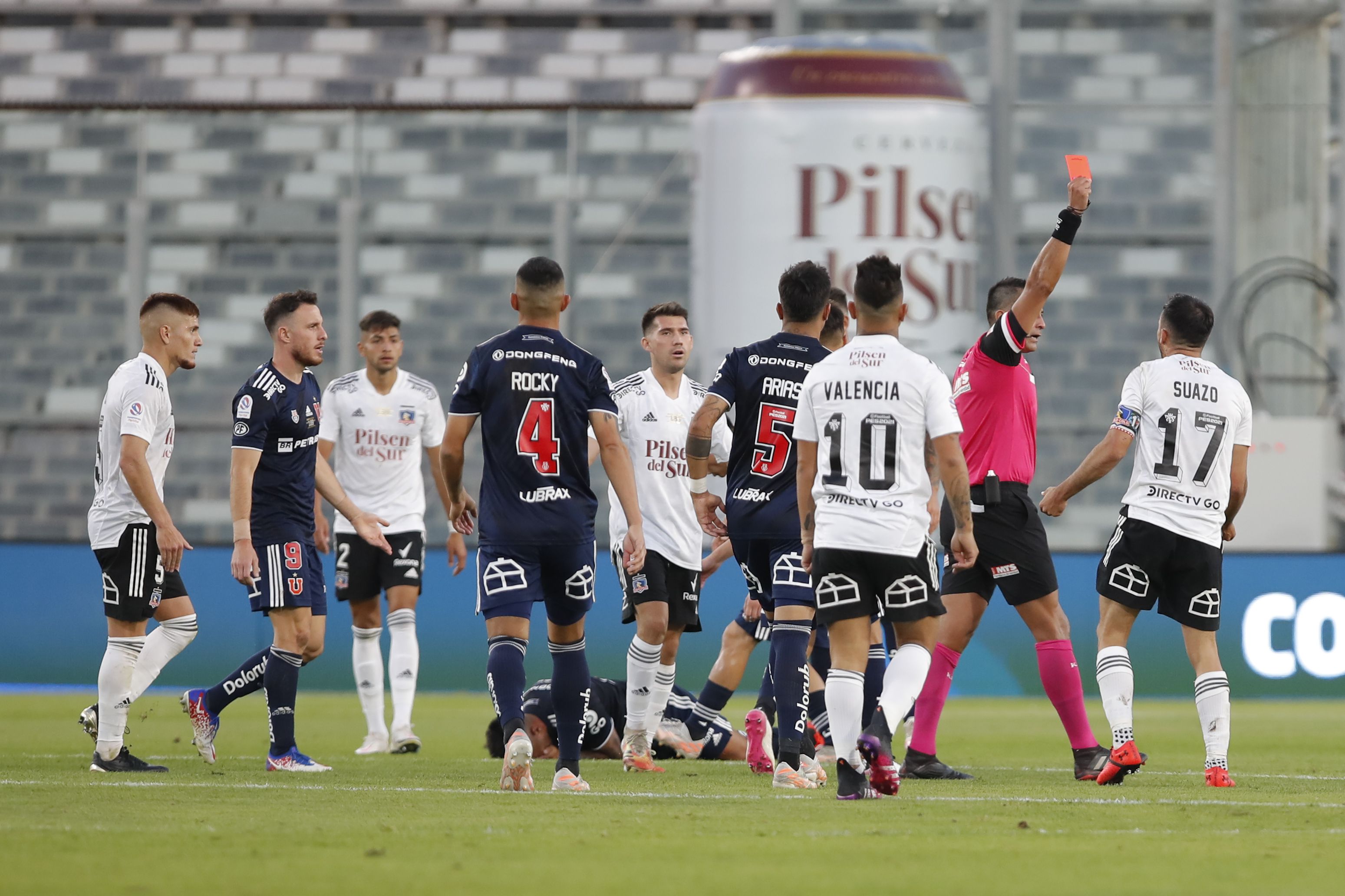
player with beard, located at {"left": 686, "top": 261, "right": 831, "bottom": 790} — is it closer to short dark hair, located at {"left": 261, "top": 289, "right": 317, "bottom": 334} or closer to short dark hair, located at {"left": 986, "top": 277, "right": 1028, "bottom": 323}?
short dark hair, located at {"left": 986, "top": 277, "right": 1028, "bottom": 323}

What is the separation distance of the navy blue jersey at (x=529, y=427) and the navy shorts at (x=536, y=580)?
4 centimetres

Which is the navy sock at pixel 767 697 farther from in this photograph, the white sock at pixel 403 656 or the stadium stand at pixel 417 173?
the stadium stand at pixel 417 173

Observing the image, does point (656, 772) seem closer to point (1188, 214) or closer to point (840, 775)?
point (840, 775)

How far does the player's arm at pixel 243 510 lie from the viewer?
791 cm

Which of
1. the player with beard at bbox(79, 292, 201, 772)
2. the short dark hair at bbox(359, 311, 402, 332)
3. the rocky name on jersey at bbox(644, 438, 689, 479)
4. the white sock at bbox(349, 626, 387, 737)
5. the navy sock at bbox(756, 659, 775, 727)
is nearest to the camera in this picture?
the player with beard at bbox(79, 292, 201, 772)

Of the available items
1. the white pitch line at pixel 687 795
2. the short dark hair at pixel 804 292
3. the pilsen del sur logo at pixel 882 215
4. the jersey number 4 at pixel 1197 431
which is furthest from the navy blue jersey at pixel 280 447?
the pilsen del sur logo at pixel 882 215

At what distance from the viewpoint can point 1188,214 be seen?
18.7 metres

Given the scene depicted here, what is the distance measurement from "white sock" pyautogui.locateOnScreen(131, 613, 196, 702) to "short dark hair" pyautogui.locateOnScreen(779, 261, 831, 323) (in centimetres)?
309

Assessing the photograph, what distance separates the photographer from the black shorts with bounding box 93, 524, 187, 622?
8.09 m

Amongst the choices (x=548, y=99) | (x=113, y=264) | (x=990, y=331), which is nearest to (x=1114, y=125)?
(x=548, y=99)

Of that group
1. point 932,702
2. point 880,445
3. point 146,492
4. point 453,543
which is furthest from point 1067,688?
point 146,492

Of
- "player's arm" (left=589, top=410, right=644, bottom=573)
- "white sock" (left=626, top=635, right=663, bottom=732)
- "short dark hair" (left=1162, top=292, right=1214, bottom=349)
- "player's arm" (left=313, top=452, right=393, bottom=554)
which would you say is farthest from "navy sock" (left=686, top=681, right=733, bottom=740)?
"short dark hair" (left=1162, top=292, right=1214, bottom=349)

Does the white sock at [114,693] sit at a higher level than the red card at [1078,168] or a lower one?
lower

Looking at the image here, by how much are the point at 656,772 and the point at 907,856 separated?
132 inches
